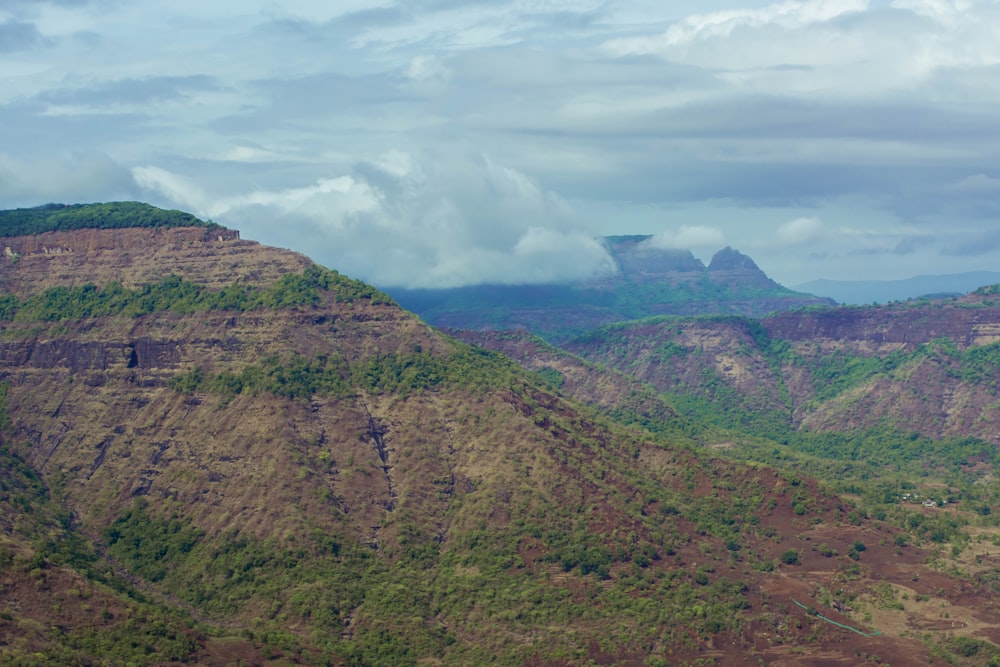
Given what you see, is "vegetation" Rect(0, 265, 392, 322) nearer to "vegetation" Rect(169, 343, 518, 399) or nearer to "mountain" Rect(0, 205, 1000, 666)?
"mountain" Rect(0, 205, 1000, 666)

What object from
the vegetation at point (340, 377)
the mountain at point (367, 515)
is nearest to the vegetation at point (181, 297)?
the mountain at point (367, 515)

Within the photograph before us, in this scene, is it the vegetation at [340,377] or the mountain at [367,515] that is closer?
the mountain at [367,515]

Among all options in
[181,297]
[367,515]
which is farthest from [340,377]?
[181,297]

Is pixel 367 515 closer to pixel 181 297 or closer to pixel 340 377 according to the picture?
pixel 340 377

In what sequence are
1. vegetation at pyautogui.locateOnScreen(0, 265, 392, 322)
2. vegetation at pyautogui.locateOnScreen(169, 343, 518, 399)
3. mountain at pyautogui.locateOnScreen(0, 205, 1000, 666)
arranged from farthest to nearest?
vegetation at pyautogui.locateOnScreen(0, 265, 392, 322)
vegetation at pyautogui.locateOnScreen(169, 343, 518, 399)
mountain at pyautogui.locateOnScreen(0, 205, 1000, 666)

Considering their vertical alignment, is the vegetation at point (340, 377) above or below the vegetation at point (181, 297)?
below

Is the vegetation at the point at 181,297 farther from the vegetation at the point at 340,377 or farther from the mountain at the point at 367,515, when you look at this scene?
the vegetation at the point at 340,377

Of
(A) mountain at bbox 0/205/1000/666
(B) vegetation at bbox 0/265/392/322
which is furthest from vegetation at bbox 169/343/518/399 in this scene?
(B) vegetation at bbox 0/265/392/322

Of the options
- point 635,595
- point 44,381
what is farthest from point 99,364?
point 635,595


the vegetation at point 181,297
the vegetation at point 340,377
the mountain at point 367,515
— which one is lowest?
the mountain at point 367,515
